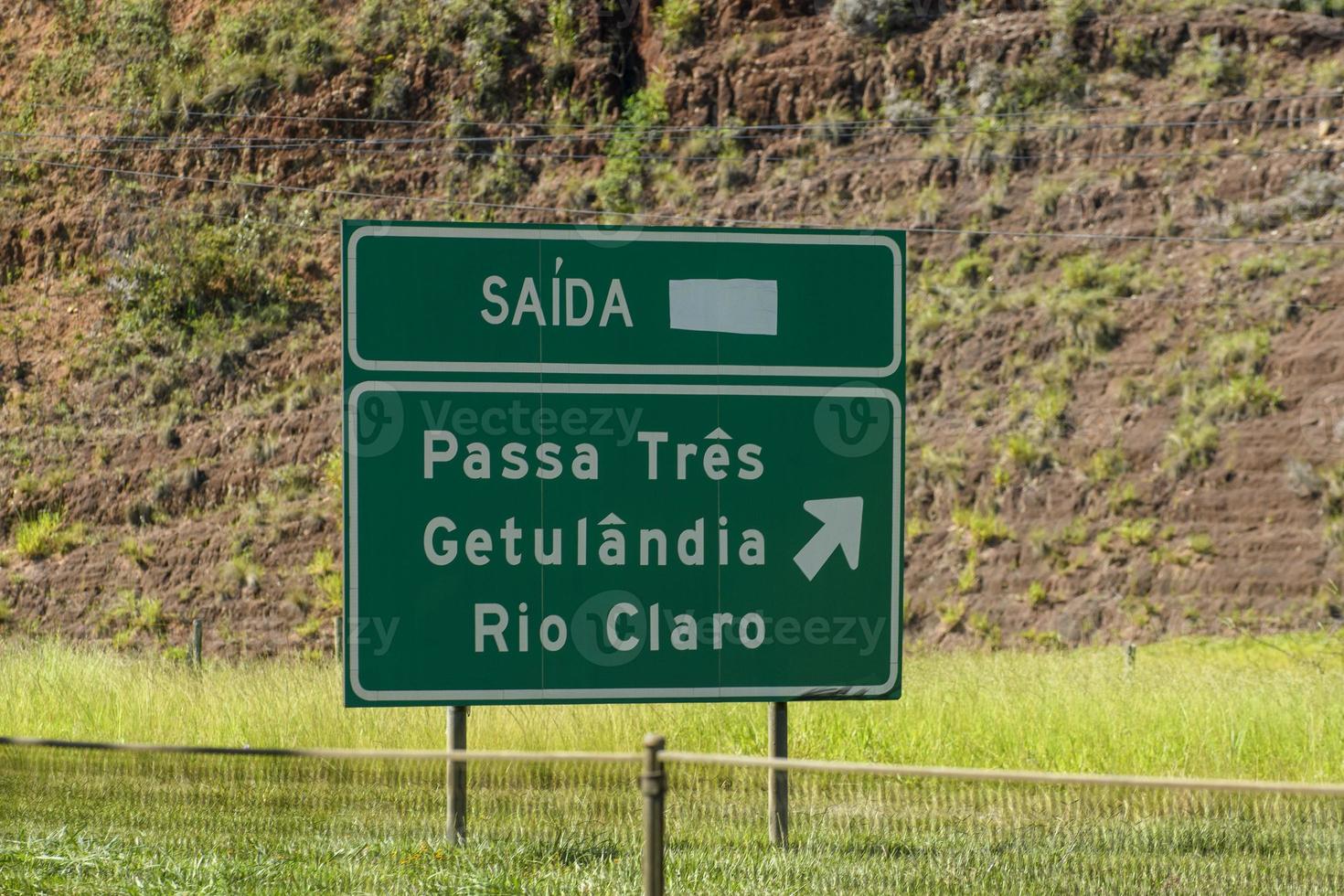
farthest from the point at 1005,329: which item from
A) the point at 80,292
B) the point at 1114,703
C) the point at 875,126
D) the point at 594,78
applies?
the point at 80,292

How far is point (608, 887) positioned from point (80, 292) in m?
31.3

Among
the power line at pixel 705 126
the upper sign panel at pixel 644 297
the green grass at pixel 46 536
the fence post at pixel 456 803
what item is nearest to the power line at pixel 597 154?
the power line at pixel 705 126

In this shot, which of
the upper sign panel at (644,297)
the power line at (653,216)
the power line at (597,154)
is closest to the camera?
the upper sign panel at (644,297)

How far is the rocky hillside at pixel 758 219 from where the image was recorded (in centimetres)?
2403

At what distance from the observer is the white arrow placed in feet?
21.2

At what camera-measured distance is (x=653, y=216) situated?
31.6 meters

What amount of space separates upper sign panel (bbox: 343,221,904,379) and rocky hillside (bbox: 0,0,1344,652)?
16980 millimetres

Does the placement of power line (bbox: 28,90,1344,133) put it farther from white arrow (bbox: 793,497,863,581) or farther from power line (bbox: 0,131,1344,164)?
white arrow (bbox: 793,497,863,581)

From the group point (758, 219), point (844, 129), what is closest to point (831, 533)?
point (758, 219)

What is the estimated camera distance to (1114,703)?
9914 millimetres

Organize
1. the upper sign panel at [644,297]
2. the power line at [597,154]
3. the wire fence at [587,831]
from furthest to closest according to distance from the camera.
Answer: the power line at [597,154]
the upper sign panel at [644,297]
the wire fence at [587,831]

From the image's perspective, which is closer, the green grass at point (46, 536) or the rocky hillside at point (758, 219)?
the rocky hillside at point (758, 219)

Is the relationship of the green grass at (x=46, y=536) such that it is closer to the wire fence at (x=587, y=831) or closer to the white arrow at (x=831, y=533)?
the wire fence at (x=587, y=831)

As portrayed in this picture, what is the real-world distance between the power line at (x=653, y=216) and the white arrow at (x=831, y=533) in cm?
1822
